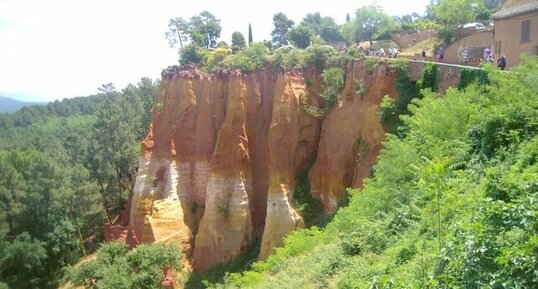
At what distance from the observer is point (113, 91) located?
5053 centimetres

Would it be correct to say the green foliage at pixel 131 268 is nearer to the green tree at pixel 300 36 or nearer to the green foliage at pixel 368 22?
the green tree at pixel 300 36

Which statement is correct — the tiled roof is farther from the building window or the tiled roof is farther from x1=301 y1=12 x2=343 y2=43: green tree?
x1=301 y1=12 x2=343 y2=43: green tree

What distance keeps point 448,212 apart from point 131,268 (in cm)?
1873

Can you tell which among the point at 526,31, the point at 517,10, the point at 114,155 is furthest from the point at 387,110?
the point at 114,155

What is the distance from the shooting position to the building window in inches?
945

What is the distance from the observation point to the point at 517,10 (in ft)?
81.3

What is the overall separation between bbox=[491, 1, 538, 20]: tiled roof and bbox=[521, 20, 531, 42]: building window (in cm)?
54

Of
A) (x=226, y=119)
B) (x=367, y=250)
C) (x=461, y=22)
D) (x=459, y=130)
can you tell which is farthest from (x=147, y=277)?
(x=461, y=22)

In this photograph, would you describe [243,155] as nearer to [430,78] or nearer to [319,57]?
[319,57]

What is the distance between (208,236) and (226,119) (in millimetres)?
7273

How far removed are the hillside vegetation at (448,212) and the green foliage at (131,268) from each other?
4.77 metres

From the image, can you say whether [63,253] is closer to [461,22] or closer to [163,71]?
[163,71]

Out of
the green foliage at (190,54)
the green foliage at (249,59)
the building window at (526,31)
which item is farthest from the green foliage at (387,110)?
the green foliage at (190,54)

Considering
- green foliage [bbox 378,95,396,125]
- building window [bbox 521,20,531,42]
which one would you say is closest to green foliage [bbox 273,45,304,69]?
green foliage [bbox 378,95,396,125]
